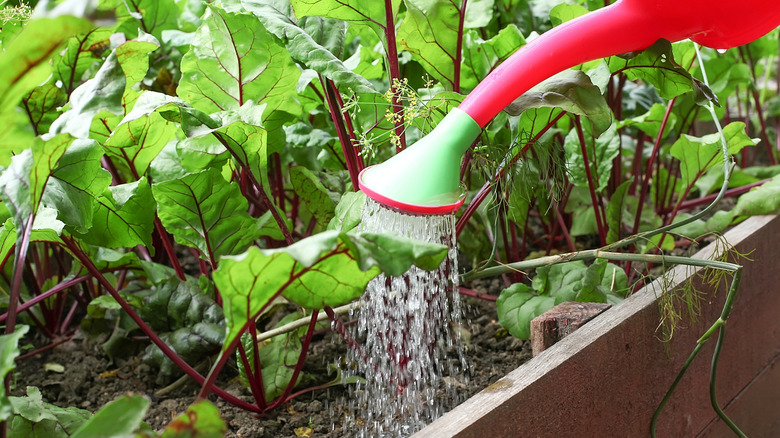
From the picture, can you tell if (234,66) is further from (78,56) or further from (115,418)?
(115,418)

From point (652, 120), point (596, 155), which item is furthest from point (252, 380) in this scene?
point (652, 120)

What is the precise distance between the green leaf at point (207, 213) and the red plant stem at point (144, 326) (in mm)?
107

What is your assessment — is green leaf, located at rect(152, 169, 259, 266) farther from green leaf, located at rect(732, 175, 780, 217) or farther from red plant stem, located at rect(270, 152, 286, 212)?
green leaf, located at rect(732, 175, 780, 217)

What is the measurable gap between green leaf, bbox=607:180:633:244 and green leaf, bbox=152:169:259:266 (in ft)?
1.96

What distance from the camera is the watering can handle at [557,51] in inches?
29.6

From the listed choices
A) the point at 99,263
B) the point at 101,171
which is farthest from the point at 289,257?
the point at 99,263

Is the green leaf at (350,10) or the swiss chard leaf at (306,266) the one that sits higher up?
the green leaf at (350,10)

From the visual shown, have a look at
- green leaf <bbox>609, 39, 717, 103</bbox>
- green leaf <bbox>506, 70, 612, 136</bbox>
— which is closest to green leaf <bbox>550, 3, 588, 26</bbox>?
green leaf <bbox>609, 39, 717, 103</bbox>

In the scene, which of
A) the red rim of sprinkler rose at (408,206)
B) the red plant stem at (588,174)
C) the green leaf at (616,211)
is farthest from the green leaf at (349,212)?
the green leaf at (616,211)

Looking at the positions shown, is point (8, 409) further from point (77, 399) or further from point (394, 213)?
point (77, 399)

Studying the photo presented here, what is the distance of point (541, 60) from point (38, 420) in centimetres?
66

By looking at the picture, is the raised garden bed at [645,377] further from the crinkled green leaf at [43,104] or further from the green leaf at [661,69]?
the crinkled green leaf at [43,104]

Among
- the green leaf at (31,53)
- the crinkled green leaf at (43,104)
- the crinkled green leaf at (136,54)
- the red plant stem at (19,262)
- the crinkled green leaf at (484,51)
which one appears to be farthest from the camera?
the crinkled green leaf at (484,51)

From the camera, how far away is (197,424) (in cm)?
51
